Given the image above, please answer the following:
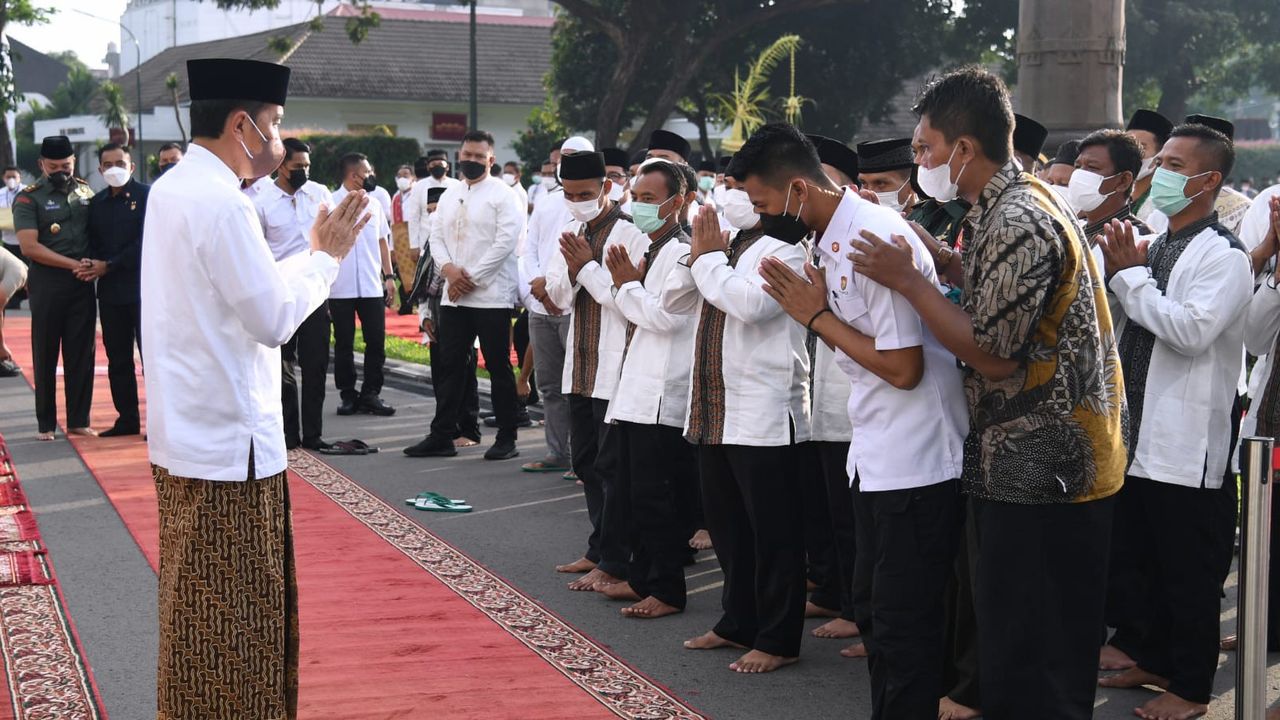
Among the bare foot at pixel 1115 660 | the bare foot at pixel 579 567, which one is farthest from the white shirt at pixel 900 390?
the bare foot at pixel 579 567

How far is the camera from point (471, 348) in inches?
398

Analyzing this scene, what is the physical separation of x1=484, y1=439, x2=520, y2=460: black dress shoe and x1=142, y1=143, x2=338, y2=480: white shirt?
5.80 m

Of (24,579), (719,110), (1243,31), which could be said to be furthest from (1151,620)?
(1243,31)

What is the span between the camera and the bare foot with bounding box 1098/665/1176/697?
5301 mm

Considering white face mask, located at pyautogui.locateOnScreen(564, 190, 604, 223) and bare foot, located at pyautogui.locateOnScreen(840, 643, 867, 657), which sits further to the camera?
white face mask, located at pyautogui.locateOnScreen(564, 190, 604, 223)

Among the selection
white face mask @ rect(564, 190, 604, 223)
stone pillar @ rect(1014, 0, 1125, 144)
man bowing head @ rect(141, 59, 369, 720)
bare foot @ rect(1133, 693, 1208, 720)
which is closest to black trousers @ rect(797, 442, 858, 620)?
bare foot @ rect(1133, 693, 1208, 720)

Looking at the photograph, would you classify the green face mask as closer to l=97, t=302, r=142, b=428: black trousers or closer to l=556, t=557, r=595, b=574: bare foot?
l=556, t=557, r=595, b=574: bare foot

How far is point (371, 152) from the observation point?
4041 centimetres

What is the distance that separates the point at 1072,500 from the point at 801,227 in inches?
57.6

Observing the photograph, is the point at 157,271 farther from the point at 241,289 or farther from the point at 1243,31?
the point at 1243,31

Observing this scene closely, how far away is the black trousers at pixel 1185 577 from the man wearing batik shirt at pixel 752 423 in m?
1.29

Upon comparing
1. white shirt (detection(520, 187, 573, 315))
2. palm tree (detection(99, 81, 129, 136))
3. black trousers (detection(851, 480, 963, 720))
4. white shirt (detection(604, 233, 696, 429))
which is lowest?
black trousers (detection(851, 480, 963, 720))

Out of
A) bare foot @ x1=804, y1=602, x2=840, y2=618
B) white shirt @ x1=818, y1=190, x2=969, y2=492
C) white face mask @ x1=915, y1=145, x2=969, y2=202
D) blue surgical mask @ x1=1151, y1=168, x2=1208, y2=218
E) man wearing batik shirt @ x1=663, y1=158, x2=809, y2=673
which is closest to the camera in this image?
white face mask @ x1=915, y1=145, x2=969, y2=202

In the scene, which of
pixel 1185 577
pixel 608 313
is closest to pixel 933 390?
Result: pixel 1185 577
